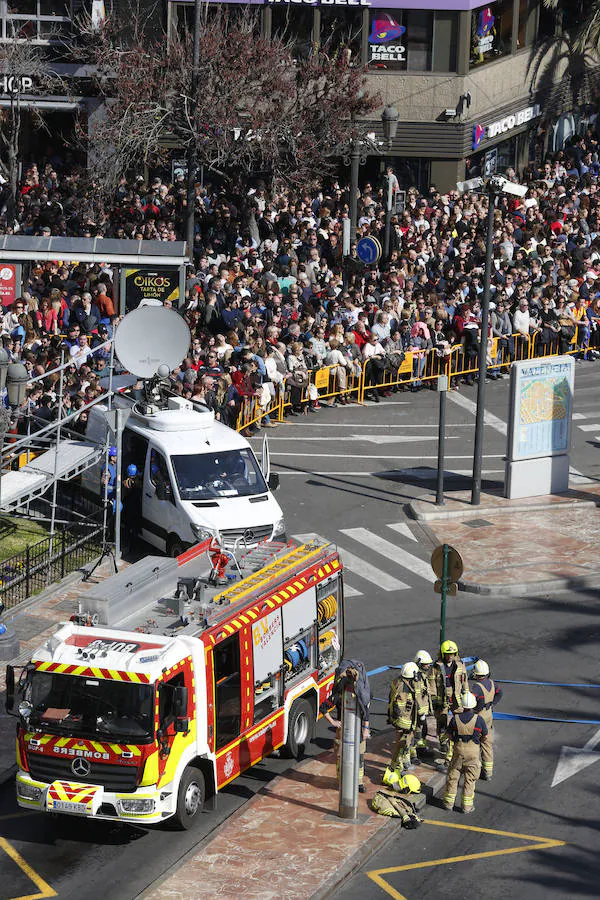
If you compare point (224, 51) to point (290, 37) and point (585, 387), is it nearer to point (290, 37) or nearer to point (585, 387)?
point (290, 37)

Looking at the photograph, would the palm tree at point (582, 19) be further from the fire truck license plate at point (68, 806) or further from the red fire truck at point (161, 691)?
the fire truck license plate at point (68, 806)

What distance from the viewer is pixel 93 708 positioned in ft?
52.5

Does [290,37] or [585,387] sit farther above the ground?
[290,37]

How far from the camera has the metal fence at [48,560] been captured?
23.9 metres

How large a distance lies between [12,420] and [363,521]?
6.64m

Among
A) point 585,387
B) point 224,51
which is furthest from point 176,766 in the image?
point 224,51

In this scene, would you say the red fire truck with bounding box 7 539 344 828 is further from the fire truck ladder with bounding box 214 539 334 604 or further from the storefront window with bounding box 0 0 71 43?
the storefront window with bounding box 0 0 71 43

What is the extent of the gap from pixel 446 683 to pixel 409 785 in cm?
135

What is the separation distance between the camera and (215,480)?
25281 mm

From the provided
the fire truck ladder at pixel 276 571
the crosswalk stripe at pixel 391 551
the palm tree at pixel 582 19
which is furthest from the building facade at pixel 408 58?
the fire truck ladder at pixel 276 571

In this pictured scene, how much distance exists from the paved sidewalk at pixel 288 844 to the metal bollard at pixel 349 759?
0.57 ft

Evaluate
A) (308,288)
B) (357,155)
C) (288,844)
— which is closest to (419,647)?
(288,844)

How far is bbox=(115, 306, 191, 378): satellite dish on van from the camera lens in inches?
1038

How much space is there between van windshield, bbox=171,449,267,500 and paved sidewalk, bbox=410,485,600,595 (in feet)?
12.6
